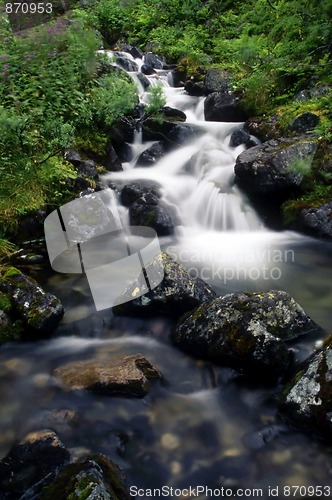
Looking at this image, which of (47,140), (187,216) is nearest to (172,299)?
(187,216)

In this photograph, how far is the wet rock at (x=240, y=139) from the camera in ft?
30.7

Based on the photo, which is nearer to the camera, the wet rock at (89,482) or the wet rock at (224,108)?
the wet rock at (89,482)

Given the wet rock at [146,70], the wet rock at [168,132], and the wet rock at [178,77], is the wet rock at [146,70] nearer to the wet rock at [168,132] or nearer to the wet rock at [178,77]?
the wet rock at [178,77]

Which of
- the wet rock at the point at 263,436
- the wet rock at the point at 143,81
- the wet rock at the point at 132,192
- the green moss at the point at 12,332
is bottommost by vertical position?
the wet rock at the point at 263,436

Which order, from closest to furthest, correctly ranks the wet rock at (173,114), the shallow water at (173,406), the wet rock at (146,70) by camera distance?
1. the shallow water at (173,406)
2. the wet rock at (173,114)
3. the wet rock at (146,70)

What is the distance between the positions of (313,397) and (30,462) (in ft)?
7.43

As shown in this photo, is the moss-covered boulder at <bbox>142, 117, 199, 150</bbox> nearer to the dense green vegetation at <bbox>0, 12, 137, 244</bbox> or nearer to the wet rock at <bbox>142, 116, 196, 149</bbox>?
the wet rock at <bbox>142, 116, 196, 149</bbox>


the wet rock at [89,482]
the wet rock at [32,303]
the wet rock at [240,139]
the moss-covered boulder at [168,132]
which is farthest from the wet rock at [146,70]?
the wet rock at [89,482]

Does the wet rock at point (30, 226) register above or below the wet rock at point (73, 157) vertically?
below

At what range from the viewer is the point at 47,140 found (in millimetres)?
6887

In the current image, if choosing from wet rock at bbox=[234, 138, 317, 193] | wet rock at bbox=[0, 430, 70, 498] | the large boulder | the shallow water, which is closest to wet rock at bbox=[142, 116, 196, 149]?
wet rock at bbox=[234, 138, 317, 193]

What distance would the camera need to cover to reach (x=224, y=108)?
10602mm

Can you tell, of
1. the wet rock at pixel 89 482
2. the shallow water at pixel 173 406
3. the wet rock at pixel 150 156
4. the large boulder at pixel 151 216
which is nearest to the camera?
the wet rock at pixel 89 482

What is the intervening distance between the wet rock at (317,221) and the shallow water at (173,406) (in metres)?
0.75
